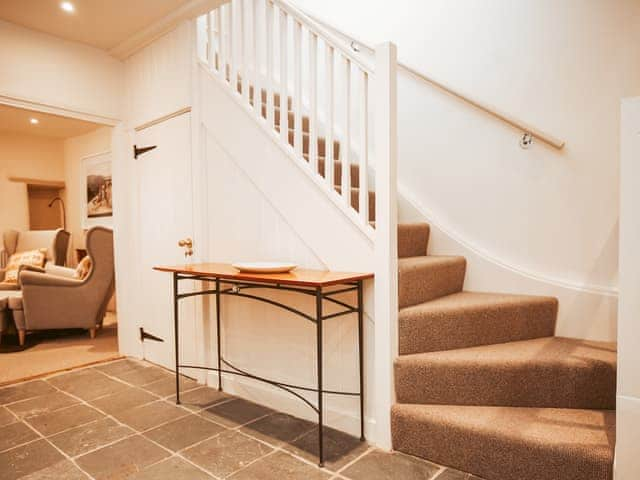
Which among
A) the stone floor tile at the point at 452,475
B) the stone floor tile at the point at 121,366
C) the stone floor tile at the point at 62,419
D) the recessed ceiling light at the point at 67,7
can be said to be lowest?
the stone floor tile at the point at 121,366

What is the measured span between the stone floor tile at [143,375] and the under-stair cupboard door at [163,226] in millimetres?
93

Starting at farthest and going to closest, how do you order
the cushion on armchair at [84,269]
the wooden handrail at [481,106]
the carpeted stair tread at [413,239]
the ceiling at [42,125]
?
the ceiling at [42,125] → the cushion on armchair at [84,269] → the carpeted stair tread at [413,239] → the wooden handrail at [481,106]

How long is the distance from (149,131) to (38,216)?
4.63 meters

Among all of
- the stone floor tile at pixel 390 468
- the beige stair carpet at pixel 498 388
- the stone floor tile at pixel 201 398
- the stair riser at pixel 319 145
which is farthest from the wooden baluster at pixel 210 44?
the stone floor tile at pixel 390 468

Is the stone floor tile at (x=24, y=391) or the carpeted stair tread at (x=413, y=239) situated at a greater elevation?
the carpeted stair tread at (x=413, y=239)

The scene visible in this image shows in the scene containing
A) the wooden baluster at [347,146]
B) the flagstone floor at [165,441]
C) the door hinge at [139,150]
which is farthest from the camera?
the door hinge at [139,150]

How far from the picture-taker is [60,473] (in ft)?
6.00

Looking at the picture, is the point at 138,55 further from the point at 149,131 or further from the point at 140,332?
the point at 140,332

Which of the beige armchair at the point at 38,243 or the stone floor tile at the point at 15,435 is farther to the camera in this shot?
the beige armchair at the point at 38,243

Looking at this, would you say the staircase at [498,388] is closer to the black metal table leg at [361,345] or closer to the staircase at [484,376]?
the staircase at [484,376]

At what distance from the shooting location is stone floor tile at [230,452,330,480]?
1.77 metres

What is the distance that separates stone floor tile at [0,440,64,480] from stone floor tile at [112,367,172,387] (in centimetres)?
87

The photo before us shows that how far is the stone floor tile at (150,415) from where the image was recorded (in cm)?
230

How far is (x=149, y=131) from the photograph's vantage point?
3.38 meters
